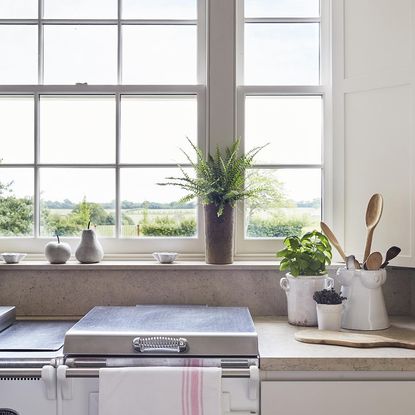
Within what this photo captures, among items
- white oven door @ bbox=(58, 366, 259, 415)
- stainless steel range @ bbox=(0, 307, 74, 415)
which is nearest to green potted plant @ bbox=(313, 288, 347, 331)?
white oven door @ bbox=(58, 366, 259, 415)

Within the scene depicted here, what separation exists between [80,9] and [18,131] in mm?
642

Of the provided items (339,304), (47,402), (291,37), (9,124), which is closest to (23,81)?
(9,124)

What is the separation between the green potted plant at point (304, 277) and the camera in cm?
198

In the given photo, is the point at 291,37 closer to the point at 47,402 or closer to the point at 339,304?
the point at 339,304

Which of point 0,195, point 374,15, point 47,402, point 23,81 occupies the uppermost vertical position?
point 374,15

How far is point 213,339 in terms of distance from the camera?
161cm

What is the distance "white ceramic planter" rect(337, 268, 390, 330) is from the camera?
1.92m

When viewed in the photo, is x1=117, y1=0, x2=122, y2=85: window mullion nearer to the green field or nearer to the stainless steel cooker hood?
the green field

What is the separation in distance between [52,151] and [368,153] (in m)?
1.42

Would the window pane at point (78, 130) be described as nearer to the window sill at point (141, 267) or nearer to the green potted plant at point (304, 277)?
the window sill at point (141, 267)

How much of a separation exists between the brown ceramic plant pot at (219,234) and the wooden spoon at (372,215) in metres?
0.55

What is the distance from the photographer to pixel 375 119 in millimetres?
2158

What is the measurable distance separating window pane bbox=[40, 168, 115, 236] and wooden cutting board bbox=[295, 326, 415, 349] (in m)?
1.05

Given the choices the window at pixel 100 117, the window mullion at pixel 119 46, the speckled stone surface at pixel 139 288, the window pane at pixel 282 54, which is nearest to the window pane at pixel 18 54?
the window at pixel 100 117
